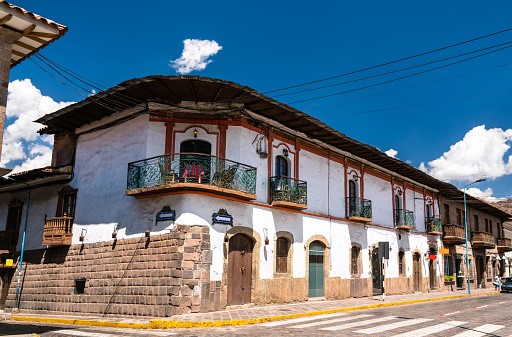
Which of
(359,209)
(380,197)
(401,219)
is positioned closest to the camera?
(359,209)

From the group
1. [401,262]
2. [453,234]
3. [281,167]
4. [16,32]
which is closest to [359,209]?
[281,167]

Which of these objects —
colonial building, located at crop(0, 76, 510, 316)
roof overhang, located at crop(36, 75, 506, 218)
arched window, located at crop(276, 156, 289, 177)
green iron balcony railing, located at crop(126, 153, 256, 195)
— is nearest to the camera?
colonial building, located at crop(0, 76, 510, 316)

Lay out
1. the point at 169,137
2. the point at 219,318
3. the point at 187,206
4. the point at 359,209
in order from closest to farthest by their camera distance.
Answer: the point at 219,318, the point at 187,206, the point at 169,137, the point at 359,209

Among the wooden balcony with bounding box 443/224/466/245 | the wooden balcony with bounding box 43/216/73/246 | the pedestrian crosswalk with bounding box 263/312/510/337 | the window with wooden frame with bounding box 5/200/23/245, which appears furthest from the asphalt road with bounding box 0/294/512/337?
the wooden balcony with bounding box 443/224/466/245

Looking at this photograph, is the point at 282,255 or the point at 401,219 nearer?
the point at 282,255

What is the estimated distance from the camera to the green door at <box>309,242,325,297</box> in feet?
61.8

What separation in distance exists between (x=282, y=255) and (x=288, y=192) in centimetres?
255

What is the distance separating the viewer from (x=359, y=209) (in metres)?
22.2

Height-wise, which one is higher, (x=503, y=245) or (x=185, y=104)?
(x=185, y=104)

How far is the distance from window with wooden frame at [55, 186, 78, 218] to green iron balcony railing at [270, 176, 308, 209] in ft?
27.9

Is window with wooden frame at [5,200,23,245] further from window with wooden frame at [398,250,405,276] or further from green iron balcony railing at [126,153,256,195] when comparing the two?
window with wooden frame at [398,250,405,276]

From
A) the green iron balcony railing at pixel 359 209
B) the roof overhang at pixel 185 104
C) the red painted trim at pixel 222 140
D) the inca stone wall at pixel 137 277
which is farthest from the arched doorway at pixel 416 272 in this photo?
the red painted trim at pixel 222 140

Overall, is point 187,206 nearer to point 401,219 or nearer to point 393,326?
point 393,326

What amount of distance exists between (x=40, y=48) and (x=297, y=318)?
10642 millimetres
